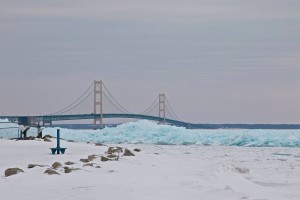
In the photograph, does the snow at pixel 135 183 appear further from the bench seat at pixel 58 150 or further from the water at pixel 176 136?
the water at pixel 176 136

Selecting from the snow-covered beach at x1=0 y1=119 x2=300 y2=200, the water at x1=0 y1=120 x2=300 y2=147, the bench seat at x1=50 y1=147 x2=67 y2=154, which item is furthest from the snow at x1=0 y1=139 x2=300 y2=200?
the water at x1=0 y1=120 x2=300 y2=147

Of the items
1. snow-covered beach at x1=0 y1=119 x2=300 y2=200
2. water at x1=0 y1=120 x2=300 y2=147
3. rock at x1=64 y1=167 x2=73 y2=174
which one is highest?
rock at x1=64 y1=167 x2=73 y2=174

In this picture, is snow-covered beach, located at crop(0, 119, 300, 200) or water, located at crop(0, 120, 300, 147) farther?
water, located at crop(0, 120, 300, 147)

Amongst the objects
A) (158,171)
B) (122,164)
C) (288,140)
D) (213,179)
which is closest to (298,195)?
(213,179)

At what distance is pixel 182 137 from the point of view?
46.2m

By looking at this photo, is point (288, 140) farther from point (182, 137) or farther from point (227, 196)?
point (227, 196)

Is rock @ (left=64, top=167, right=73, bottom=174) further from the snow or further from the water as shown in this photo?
the water

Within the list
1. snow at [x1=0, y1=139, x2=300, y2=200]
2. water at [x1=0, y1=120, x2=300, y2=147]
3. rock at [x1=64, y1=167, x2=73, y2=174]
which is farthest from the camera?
water at [x1=0, y1=120, x2=300, y2=147]

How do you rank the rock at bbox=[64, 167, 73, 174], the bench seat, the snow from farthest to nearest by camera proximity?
1. the bench seat
2. the rock at bbox=[64, 167, 73, 174]
3. the snow

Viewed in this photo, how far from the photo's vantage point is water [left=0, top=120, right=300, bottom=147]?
40.0m

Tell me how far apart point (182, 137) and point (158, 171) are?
33.7m

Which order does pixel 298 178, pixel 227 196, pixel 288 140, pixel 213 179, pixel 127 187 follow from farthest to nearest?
pixel 288 140
pixel 298 178
pixel 213 179
pixel 127 187
pixel 227 196

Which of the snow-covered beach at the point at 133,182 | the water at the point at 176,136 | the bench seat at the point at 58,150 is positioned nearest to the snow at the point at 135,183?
the snow-covered beach at the point at 133,182

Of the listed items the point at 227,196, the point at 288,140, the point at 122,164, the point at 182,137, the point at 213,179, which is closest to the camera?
the point at 227,196
